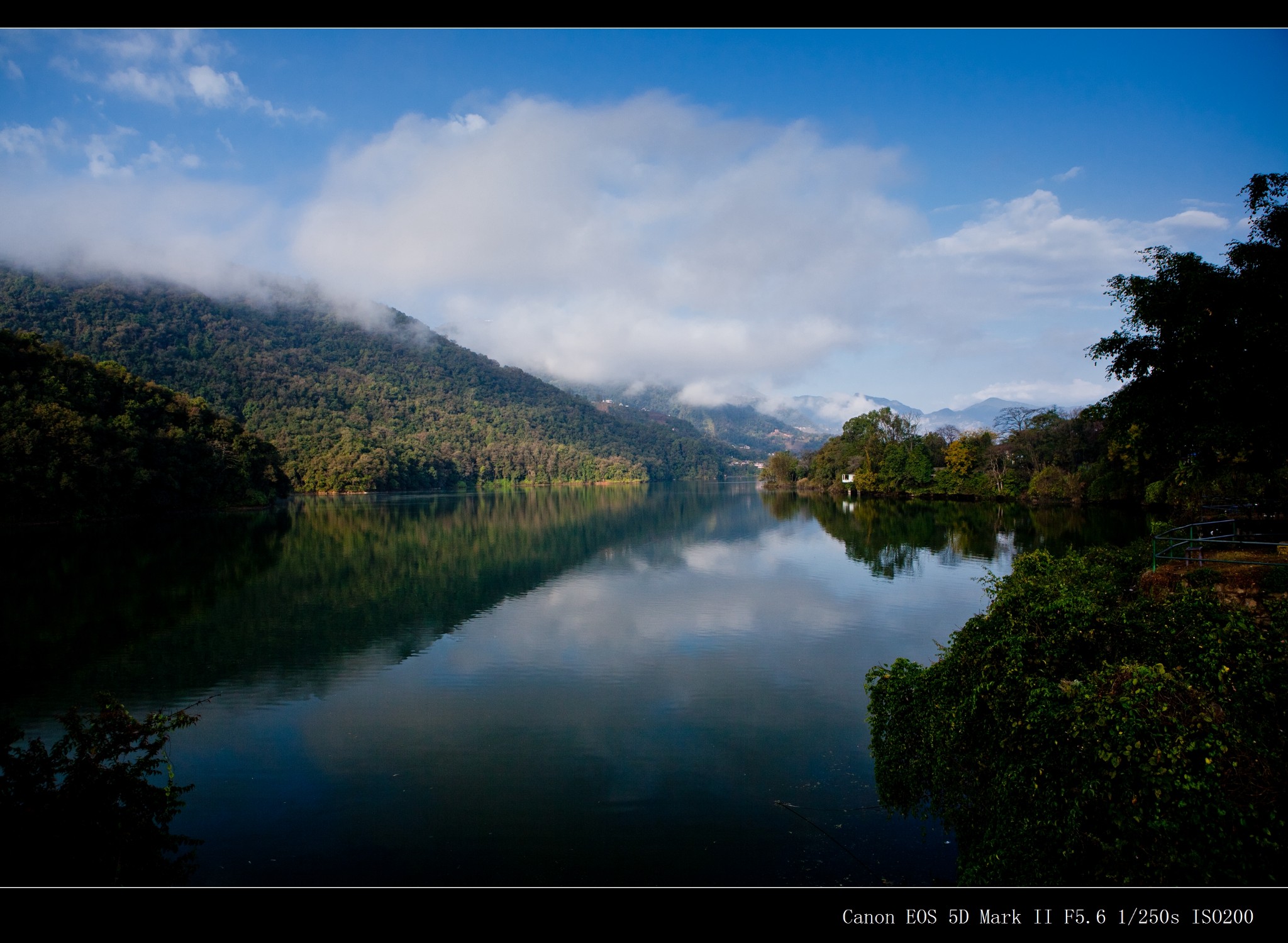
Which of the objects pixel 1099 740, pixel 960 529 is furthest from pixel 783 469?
pixel 1099 740

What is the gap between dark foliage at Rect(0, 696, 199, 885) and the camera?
5.08m

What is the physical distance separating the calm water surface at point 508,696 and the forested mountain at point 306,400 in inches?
3405

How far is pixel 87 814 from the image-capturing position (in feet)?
18.3

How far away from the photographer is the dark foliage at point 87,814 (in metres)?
5.08

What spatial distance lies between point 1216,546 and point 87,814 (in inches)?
767

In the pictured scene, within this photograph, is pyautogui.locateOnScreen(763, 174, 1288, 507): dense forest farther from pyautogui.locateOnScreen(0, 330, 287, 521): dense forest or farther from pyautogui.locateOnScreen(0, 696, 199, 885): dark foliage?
pyautogui.locateOnScreen(0, 330, 287, 521): dense forest

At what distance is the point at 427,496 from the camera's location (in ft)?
331

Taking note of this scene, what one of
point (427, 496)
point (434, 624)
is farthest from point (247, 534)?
point (427, 496)

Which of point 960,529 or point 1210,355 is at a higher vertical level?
point 1210,355

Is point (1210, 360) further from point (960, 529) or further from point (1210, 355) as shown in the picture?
point (960, 529)

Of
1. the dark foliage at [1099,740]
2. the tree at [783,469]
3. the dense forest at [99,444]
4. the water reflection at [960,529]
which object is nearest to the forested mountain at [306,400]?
the dense forest at [99,444]

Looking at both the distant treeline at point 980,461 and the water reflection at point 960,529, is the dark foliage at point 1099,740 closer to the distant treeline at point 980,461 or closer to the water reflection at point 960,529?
the water reflection at point 960,529

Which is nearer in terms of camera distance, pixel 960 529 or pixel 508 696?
pixel 508 696

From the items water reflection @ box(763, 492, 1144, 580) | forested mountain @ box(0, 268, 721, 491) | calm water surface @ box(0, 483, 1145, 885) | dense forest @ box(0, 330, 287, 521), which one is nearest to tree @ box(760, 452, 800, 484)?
water reflection @ box(763, 492, 1144, 580)
